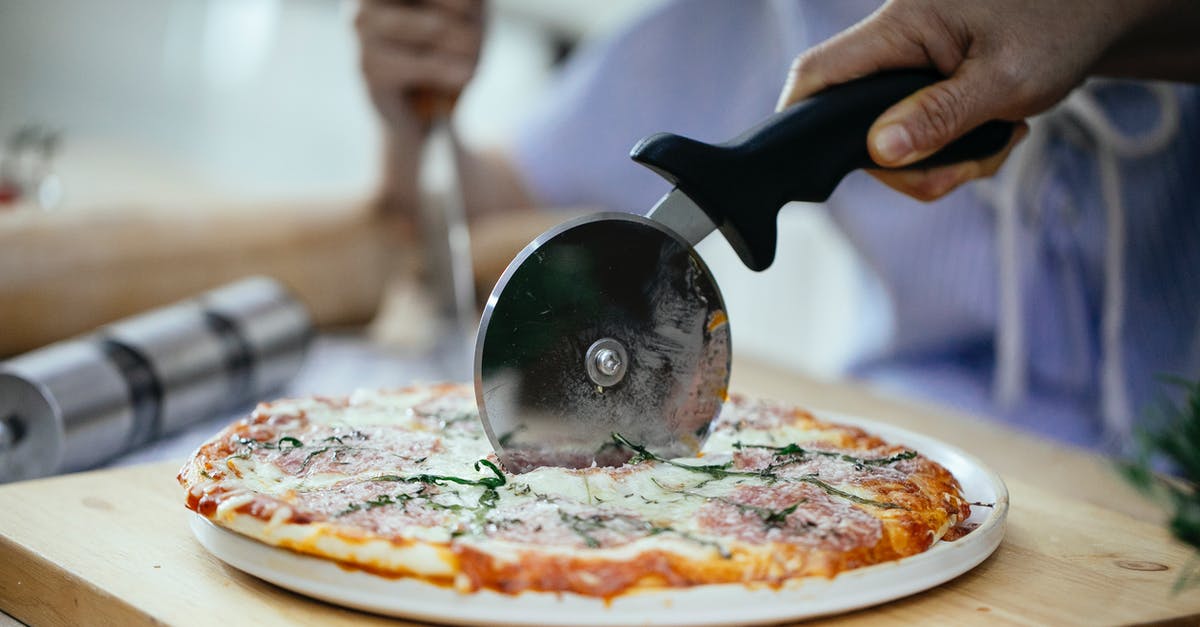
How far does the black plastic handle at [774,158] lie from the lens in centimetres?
103

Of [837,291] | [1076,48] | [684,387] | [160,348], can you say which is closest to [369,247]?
[160,348]

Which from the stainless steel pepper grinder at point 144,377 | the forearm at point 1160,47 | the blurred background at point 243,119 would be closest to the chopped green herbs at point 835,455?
the forearm at point 1160,47

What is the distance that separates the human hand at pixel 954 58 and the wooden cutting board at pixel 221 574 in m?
0.41

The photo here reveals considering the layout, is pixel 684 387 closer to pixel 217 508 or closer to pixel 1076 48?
pixel 217 508

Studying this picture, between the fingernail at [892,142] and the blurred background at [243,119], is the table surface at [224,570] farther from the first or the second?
the blurred background at [243,119]

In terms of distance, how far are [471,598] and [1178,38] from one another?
41.1 inches

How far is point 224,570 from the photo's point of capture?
90 centimetres

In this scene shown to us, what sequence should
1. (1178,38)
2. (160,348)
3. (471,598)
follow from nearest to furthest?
(471,598)
(1178,38)
(160,348)

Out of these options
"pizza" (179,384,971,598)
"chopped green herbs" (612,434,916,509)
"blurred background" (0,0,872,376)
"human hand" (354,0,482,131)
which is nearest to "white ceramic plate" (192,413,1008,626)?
"pizza" (179,384,971,598)

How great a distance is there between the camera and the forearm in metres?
1.20

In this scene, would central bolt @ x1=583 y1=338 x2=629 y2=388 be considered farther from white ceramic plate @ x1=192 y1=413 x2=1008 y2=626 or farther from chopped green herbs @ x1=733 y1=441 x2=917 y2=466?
white ceramic plate @ x1=192 y1=413 x2=1008 y2=626

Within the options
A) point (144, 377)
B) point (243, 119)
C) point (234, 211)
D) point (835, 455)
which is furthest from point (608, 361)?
point (243, 119)

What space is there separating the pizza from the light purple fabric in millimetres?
982

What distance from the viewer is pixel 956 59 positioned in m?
1.12
